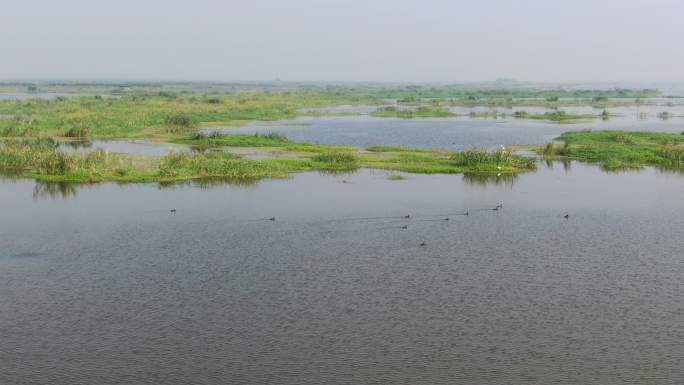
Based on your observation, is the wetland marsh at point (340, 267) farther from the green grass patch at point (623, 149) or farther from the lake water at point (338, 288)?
the green grass patch at point (623, 149)

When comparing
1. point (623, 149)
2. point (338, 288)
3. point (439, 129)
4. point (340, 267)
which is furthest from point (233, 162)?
point (439, 129)

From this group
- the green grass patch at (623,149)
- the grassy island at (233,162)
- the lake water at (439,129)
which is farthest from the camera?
the lake water at (439,129)

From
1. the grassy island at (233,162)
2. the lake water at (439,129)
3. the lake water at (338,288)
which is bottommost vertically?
Result: the lake water at (338,288)

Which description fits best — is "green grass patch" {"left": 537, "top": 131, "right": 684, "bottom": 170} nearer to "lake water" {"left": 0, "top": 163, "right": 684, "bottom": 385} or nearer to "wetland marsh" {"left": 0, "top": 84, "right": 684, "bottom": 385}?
"wetland marsh" {"left": 0, "top": 84, "right": 684, "bottom": 385}

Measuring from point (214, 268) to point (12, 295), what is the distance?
747cm

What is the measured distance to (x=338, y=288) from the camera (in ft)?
82.7

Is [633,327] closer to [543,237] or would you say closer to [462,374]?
[462,374]

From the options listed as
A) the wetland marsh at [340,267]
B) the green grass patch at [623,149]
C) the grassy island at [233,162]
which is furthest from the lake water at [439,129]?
the wetland marsh at [340,267]

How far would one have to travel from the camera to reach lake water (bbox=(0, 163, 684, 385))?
19.3 metres

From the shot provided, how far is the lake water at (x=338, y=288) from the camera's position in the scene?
19344mm

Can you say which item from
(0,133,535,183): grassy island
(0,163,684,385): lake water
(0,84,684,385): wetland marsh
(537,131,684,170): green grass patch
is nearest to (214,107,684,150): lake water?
(537,131,684,170): green grass patch

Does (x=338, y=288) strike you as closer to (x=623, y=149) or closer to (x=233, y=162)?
(x=233, y=162)

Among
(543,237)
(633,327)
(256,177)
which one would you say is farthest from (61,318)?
(256,177)

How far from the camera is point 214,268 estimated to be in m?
27.5
